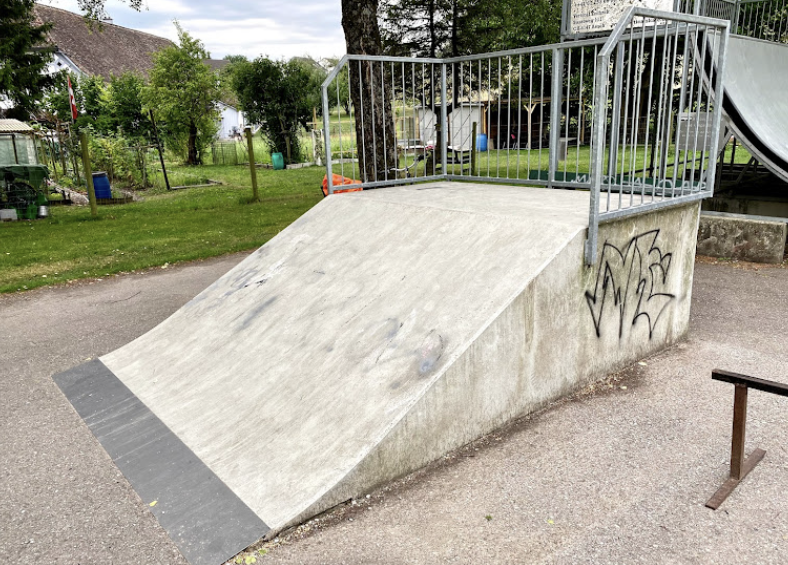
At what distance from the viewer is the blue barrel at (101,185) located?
55.9 ft

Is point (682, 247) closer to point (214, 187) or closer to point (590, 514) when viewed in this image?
point (590, 514)

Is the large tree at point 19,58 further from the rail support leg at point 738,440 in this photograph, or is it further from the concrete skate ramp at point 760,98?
the rail support leg at point 738,440

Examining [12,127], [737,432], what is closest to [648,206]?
[737,432]

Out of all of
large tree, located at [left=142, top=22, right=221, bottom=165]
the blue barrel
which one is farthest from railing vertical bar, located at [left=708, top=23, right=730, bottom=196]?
large tree, located at [left=142, top=22, right=221, bottom=165]

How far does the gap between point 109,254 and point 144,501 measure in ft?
24.7

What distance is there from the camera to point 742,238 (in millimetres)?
8320

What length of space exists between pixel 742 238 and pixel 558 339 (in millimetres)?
5695

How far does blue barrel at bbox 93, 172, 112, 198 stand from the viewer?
55.9ft

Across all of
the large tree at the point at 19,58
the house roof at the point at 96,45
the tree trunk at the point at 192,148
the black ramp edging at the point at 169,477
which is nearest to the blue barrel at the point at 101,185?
the large tree at the point at 19,58

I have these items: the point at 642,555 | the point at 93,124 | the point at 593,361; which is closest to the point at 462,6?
the point at 593,361

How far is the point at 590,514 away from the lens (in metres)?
3.04

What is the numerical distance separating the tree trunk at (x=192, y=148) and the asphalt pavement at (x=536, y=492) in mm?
30218

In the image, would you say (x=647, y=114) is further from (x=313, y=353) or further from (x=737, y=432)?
(x=313, y=353)

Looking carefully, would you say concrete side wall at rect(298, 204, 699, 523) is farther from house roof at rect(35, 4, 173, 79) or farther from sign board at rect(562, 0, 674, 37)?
house roof at rect(35, 4, 173, 79)
